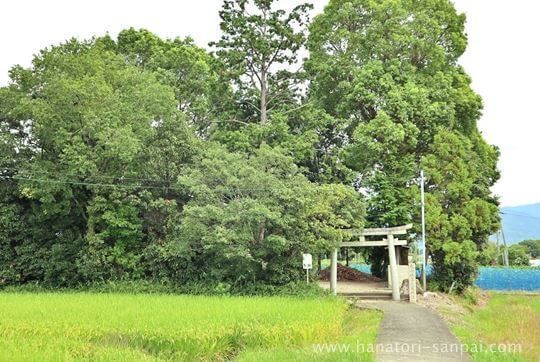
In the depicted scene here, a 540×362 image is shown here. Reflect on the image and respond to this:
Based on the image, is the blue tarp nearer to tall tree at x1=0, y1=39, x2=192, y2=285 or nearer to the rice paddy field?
tall tree at x1=0, y1=39, x2=192, y2=285

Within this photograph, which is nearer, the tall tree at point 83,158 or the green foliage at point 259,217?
the green foliage at point 259,217

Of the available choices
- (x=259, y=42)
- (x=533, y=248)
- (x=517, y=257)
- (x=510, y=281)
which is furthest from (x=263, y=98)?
(x=533, y=248)

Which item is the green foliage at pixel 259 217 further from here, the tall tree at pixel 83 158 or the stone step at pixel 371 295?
the tall tree at pixel 83 158

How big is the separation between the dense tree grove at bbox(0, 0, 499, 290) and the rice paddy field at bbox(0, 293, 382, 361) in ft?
16.0

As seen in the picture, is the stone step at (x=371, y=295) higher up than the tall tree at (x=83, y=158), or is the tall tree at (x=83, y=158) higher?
the tall tree at (x=83, y=158)

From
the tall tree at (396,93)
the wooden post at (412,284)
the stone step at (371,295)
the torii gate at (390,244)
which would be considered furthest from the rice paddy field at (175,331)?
the tall tree at (396,93)

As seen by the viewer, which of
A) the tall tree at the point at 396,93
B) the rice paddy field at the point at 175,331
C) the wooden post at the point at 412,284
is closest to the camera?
the rice paddy field at the point at 175,331

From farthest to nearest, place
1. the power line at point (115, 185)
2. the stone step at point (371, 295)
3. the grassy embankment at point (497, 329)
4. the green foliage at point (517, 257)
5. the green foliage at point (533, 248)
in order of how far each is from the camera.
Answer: the green foliage at point (533, 248) → the green foliage at point (517, 257) → the stone step at point (371, 295) → the power line at point (115, 185) → the grassy embankment at point (497, 329)

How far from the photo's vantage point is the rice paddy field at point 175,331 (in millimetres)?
9281

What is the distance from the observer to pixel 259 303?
15.3 metres

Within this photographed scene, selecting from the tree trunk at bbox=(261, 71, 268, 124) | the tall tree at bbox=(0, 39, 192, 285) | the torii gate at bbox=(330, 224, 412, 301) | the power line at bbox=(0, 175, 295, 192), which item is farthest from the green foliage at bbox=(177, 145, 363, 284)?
the tree trunk at bbox=(261, 71, 268, 124)

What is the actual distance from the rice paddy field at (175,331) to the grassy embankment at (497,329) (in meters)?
2.02

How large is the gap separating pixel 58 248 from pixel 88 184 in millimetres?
3239

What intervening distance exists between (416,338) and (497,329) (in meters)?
4.30
